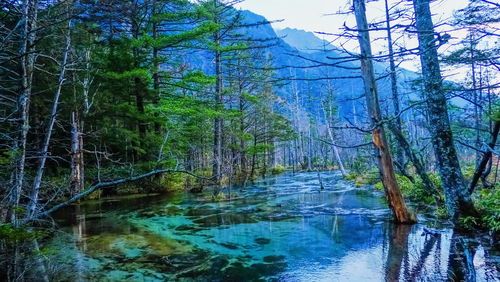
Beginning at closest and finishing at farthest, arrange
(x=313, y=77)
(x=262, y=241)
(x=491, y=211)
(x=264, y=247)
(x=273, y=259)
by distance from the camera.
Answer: (x=273, y=259)
(x=491, y=211)
(x=264, y=247)
(x=262, y=241)
(x=313, y=77)

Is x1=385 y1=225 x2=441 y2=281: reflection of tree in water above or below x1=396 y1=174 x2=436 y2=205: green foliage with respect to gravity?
below

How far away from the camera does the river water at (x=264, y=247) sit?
4.90 metres

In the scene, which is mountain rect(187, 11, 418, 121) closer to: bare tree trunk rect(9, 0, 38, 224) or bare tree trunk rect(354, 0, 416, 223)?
bare tree trunk rect(354, 0, 416, 223)

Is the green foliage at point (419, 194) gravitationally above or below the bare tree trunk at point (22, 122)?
below

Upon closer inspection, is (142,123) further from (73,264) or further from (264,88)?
(264,88)

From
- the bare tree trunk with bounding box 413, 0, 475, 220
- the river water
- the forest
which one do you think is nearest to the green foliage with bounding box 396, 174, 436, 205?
the forest

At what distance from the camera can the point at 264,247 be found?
6.58 m

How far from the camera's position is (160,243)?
23.2ft

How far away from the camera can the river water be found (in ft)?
16.1

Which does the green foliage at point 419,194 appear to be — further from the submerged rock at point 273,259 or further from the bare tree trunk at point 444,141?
the submerged rock at point 273,259

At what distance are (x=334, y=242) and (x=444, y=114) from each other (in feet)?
11.5

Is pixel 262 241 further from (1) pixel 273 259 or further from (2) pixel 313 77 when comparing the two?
(2) pixel 313 77

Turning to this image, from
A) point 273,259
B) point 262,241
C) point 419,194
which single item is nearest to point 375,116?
point 262,241

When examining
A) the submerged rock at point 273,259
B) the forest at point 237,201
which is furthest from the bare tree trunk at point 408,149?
the submerged rock at point 273,259
